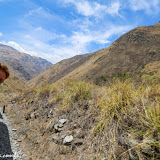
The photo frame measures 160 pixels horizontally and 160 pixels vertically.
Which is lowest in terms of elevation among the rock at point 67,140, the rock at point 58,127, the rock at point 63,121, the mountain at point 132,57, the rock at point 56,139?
the rock at point 56,139

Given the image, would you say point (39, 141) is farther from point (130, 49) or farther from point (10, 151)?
point (130, 49)

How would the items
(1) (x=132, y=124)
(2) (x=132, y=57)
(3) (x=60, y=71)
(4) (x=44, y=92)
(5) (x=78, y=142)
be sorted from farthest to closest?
(3) (x=60, y=71), (2) (x=132, y=57), (4) (x=44, y=92), (5) (x=78, y=142), (1) (x=132, y=124)

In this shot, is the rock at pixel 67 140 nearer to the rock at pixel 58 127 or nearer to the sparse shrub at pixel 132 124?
the rock at pixel 58 127

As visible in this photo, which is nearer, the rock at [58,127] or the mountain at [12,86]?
the rock at [58,127]

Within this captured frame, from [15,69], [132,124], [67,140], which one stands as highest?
→ [15,69]

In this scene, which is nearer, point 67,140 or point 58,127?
point 67,140

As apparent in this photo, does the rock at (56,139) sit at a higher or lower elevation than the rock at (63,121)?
lower

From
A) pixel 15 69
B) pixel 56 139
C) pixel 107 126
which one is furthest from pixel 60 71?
pixel 107 126

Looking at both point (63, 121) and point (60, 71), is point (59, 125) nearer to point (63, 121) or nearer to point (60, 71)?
point (63, 121)

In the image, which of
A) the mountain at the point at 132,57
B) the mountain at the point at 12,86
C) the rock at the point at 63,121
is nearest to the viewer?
the rock at the point at 63,121

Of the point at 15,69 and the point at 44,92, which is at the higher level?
the point at 15,69

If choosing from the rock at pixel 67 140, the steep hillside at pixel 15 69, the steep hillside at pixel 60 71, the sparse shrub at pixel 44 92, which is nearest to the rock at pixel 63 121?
the rock at pixel 67 140

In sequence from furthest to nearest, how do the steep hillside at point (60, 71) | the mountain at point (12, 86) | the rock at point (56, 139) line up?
the steep hillside at point (60, 71) < the mountain at point (12, 86) < the rock at point (56, 139)

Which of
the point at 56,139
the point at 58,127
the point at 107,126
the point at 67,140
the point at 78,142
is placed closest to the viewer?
the point at 107,126
